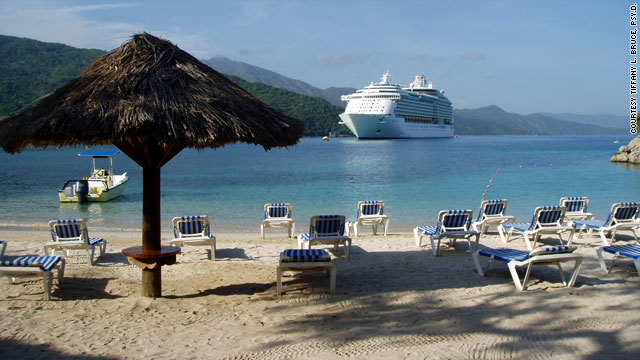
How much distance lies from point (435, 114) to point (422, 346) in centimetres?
8322

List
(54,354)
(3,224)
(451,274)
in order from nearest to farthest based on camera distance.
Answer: (54,354) → (451,274) → (3,224)

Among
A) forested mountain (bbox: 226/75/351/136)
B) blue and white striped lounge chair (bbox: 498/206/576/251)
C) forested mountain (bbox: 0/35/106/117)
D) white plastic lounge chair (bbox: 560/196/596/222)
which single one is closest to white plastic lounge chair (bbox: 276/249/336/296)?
blue and white striped lounge chair (bbox: 498/206/576/251)

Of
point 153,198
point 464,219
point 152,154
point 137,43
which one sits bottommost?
point 464,219

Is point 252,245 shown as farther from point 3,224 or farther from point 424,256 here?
point 3,224

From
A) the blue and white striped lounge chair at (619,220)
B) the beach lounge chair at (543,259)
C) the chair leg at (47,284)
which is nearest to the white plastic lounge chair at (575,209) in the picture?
the blue and white striped lounge chair at (619,220)

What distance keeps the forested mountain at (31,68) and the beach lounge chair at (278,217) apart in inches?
2217

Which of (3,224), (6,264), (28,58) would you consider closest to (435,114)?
(28,58)

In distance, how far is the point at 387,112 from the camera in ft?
227

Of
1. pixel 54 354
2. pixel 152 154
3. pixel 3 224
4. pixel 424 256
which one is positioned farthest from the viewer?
pixel 3 224

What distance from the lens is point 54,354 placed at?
329cm

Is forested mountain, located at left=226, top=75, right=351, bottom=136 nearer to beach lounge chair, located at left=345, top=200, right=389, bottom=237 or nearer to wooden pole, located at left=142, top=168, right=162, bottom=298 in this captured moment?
beach lounge chair, located at left=345, top=200, right=389, bottom=237

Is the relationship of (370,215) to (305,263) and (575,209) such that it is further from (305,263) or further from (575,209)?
(305,263)

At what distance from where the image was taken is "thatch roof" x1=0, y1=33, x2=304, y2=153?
4.06 meters

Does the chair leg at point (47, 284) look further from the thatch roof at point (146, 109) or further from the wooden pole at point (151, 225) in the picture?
the thatch roof at point (146, 109)
